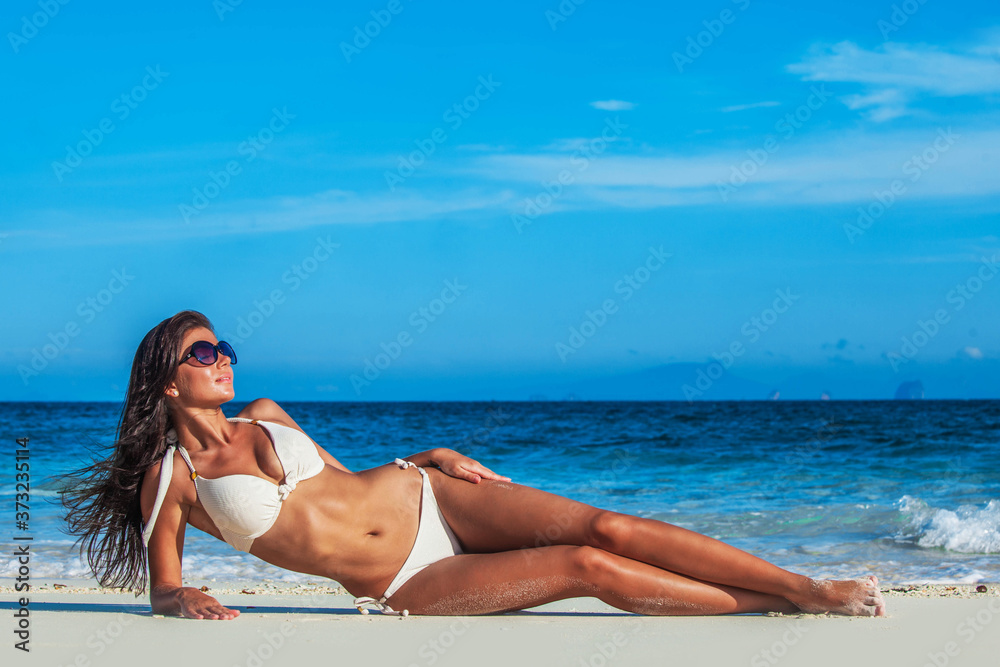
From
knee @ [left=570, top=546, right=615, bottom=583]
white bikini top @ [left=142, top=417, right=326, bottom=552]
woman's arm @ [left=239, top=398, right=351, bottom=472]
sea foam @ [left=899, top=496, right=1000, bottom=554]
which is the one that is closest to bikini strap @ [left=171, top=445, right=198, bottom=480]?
white bikini top @ [left=142, top=417, right=326, bottom=552]

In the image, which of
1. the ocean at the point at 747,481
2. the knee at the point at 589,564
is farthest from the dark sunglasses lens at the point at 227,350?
the knee at the point at 589,564

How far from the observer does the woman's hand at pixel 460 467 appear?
3.98 meters

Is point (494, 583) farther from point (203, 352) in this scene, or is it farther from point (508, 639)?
point (203, 352)

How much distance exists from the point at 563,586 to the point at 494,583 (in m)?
0.29

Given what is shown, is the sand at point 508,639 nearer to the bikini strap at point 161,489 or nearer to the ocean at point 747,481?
the bikini strap at point 161,489

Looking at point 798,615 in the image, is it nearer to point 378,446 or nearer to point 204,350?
point 204,350

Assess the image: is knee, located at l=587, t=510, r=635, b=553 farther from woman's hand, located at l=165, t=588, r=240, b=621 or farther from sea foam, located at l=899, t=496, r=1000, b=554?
sea foam, located at l=899, t=496, r=1000, b=554

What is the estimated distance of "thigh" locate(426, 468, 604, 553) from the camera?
3.74 metres

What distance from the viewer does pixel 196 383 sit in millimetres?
3619

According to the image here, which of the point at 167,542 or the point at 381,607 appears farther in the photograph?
the point at 381,607

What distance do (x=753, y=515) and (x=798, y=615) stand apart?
236 inches

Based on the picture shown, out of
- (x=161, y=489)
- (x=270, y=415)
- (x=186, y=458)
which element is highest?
(x=270, y=415)

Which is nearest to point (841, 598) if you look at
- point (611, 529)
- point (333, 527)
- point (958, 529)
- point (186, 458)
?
point (611, 529)

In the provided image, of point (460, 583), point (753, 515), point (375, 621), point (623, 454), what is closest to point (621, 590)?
point (460, 583)
